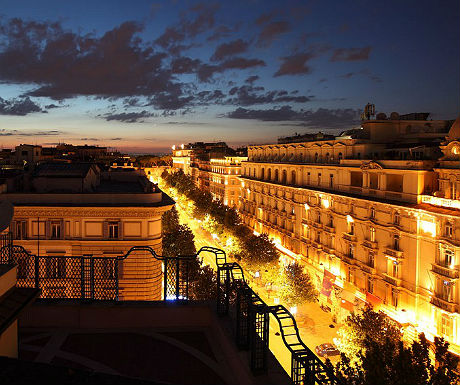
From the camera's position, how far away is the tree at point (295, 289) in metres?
40.8

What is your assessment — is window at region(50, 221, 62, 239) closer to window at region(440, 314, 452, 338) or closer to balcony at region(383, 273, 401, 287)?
balcony at region(383, 273, 401, 287)

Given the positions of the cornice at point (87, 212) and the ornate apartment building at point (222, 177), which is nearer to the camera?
the cornice at point (87, 212)

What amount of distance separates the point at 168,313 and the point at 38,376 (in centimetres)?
660

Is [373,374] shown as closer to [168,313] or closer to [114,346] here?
[168,313]

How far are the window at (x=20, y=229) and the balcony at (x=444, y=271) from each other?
29.1m

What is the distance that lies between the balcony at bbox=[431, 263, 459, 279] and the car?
1043 cm

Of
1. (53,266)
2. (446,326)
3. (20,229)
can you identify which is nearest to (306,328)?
(446,326)

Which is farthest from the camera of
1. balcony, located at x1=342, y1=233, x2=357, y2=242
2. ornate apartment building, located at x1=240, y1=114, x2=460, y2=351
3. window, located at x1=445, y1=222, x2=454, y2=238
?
balcony, located at x1=342, y1=233, x2=357, y2=242

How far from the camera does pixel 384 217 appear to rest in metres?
36.6

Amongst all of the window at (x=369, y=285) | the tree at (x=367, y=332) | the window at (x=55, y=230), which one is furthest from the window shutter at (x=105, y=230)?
the window at (x=369, y=285)

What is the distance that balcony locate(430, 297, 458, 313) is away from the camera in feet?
95.4

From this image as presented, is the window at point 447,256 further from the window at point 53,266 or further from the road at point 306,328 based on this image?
the window at point 53,266

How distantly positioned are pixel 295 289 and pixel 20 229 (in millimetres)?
25596

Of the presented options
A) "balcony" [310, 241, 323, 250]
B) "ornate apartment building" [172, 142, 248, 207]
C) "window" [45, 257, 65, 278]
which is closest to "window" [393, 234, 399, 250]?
"balcony" [310, 241, 323, 250]
